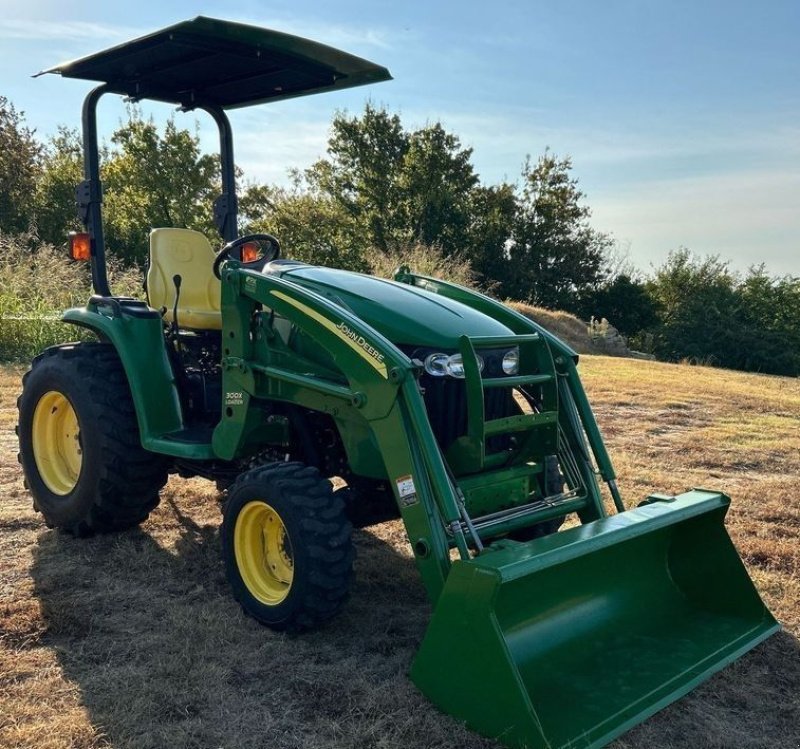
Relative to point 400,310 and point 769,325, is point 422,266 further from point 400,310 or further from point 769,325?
point 769,325

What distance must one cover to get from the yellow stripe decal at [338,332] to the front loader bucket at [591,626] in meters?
A: 0.79

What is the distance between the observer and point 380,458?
321 centimetres

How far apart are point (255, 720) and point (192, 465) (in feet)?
5.23

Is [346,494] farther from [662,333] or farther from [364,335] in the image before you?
[662,333]

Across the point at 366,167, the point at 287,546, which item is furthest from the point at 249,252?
the point at 366,167

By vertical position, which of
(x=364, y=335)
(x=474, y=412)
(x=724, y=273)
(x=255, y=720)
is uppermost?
(x=724, y=273)

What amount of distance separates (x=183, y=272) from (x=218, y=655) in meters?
2.27

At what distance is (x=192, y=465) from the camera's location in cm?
390

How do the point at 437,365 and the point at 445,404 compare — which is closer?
the point at 437,365

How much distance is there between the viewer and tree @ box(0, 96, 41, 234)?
23312mm

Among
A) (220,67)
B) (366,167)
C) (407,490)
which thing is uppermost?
(366,167)

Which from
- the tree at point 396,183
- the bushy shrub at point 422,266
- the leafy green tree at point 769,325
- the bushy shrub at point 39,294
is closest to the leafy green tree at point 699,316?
the leafy green tree at point 769,325

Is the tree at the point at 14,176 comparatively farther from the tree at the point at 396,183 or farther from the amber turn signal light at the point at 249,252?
the amber turn signal light at the point at 249,252

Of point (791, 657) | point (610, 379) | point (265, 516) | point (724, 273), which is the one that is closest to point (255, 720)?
point (265, 516)
